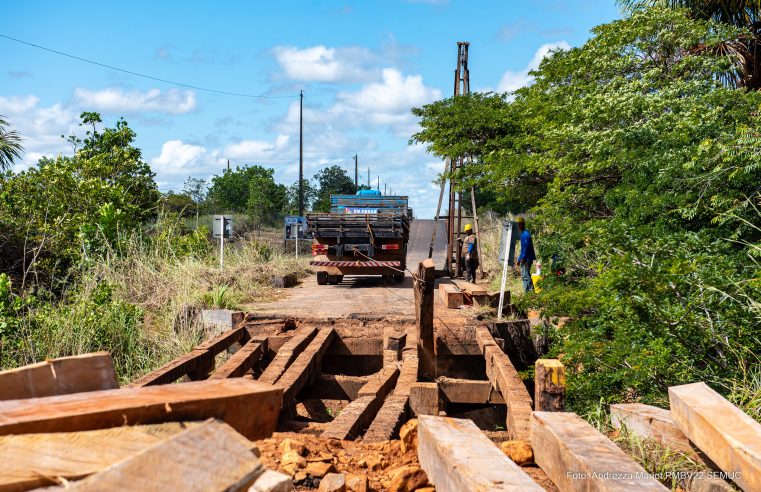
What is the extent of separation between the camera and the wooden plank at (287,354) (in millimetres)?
6715

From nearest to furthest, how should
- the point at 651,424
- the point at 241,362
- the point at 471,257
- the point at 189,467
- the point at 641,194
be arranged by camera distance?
the point at 189,467
the point at 651,424
the point at 241,362
the point at 641,194
the point at 471,257

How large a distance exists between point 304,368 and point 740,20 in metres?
14.0

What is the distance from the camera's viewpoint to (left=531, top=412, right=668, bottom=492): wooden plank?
8.58ft

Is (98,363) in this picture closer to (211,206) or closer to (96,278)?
(96,278)

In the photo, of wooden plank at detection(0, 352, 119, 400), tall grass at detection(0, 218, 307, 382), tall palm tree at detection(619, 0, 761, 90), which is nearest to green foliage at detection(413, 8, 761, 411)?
tall palm tree at detection(619, 0, 761, 90)

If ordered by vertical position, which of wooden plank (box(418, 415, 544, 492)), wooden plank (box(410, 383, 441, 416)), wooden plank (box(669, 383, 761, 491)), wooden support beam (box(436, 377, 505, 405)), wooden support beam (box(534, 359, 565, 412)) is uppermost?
wooden plank (box(669, 383, 761, 491))

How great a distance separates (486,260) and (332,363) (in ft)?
48.6

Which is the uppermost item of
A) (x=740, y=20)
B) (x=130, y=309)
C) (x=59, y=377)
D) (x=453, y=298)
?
(x=740, y=20)

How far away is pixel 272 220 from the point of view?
47344mm

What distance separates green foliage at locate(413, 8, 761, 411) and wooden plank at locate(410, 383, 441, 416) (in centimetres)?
141

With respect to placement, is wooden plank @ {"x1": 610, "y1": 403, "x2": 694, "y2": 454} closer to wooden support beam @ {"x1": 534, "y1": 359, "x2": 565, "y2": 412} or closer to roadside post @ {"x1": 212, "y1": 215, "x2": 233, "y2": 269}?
wooden support beam @ {"x1": 534, "y1": 359, "x2": 565, "y2": 412}

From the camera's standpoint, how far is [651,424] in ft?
12.6

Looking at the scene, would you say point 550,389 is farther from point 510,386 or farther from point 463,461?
point 463,461

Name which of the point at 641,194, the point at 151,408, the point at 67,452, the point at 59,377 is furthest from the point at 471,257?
the point at 67,452
